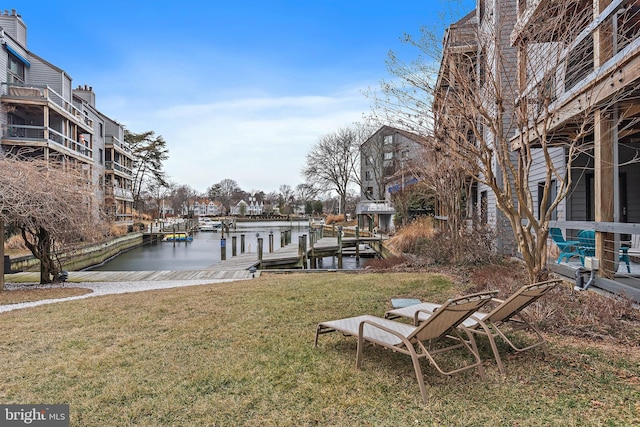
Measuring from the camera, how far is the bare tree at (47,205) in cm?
866

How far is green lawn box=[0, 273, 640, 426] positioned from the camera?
8.92 feet

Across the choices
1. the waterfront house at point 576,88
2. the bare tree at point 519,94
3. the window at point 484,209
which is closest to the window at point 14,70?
the bare tree at point 519,94

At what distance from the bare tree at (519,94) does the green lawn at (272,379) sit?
7.55 feet

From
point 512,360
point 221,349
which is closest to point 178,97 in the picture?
point 221,349

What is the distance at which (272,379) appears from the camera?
3.32 metres

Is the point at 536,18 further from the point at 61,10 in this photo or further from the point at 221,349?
the point at 61,10

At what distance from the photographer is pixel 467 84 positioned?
231 inches

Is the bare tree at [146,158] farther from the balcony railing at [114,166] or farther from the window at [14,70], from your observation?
the window at [14,70]

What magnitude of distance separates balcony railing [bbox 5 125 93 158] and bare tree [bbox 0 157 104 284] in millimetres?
14284

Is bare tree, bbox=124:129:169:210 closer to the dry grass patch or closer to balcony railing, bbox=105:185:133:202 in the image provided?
balcony railing, bbox=105:185:133:202

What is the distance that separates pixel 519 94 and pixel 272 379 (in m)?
5.12

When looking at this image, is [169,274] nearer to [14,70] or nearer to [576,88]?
[576,88]

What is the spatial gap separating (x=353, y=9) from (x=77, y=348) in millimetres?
11952

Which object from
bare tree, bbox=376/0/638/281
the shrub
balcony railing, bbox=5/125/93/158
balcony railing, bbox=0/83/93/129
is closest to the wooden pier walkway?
bare tree, bbox=376/0/638/281
